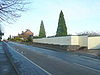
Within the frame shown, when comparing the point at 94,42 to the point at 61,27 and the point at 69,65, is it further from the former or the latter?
the point at 61,27

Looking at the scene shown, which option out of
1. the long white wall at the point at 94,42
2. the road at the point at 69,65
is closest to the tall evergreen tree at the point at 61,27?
the long white wall at the point at 94,42

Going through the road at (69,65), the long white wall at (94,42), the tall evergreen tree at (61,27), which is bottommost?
the road at (69,65)

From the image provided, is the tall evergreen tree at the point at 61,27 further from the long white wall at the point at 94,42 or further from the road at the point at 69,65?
the road at the point at 69,65

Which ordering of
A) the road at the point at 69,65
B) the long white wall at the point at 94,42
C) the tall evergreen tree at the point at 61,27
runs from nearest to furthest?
the road at the point at 69,65
the long white wall at the point at 94,42
the tall evergreen tree at the point at 61,27

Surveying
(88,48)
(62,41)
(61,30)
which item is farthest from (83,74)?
(61,30)

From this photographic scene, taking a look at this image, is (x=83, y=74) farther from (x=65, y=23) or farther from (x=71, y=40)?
(x=65, y=23)

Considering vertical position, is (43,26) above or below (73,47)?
above

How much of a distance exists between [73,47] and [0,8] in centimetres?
3010

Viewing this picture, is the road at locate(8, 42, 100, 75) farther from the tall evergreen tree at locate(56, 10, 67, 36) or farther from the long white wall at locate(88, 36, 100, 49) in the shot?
the tall evergreen tree at locate(56, 10, 67, 36)

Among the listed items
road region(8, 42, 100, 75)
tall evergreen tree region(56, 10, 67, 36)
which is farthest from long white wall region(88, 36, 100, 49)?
tall evergreen tree region(56, 10, 67, 36)

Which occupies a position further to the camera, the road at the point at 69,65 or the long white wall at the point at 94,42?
the long white wall at the point at 94,42

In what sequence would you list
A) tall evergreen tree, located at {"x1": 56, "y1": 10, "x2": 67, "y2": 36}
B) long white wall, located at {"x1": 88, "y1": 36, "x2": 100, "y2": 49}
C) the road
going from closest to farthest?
the road
long white wall, located at {"x1": 88, "y1": 36, "x2": 100, "y2": 49}
tall evergreen tree, located at {"x1": 56, "y1": 10, "x2": 67, "y2": 36}

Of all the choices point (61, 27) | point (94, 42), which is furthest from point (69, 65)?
point (61, 27)

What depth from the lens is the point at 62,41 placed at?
48.3 meters
